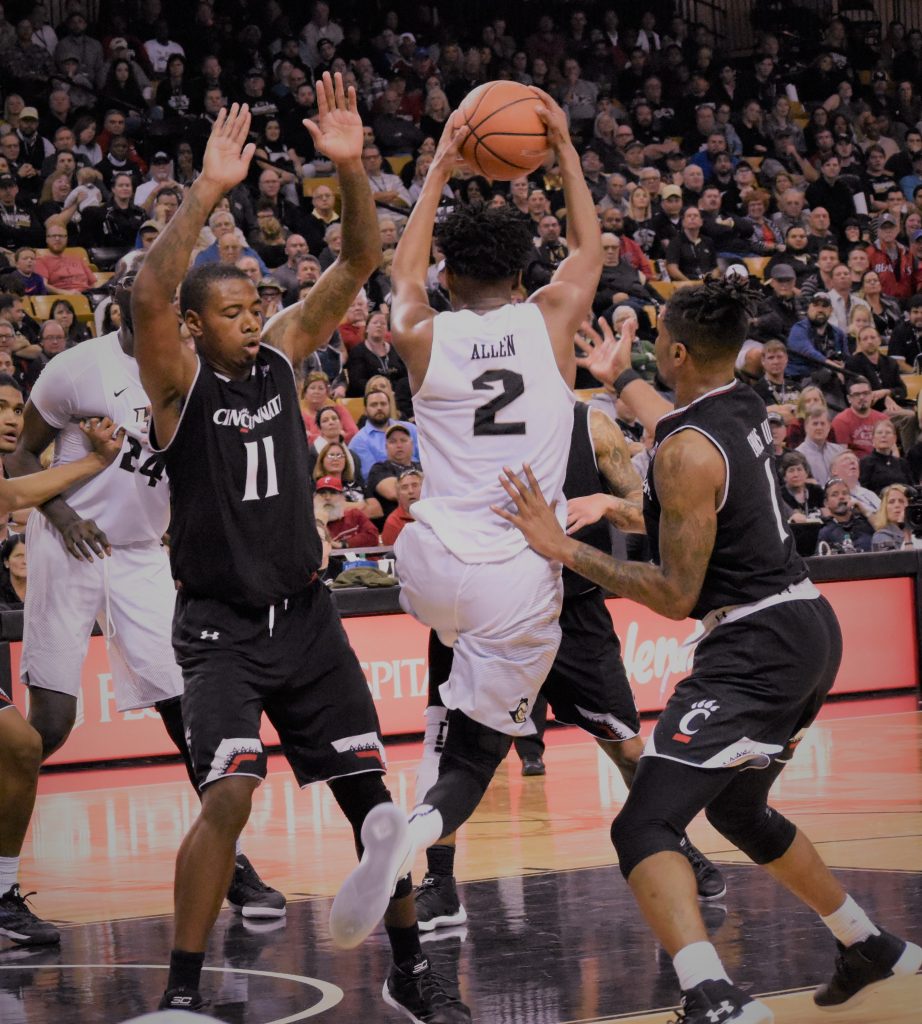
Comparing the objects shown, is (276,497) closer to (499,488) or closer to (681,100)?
(499,488)

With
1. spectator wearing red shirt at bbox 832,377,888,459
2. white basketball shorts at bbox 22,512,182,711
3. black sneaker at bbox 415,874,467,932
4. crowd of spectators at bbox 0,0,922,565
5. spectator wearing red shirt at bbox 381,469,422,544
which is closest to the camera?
black sneaker at bbox 415,874,467,932

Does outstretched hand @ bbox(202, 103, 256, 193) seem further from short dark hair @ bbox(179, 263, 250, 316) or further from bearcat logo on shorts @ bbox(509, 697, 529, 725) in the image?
bearcat logo on shorts @ bbox(509, 697, 529, 725)

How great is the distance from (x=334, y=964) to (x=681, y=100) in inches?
717

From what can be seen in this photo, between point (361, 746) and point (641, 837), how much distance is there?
2.97ft

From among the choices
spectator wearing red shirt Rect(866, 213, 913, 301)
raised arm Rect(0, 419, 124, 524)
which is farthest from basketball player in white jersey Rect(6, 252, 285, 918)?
spectator wearing red shirt Rect(866, 213, 913, 301)

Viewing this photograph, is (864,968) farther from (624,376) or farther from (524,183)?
(524,183)

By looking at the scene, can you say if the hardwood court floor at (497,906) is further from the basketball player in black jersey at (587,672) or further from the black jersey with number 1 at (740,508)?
the black jersey with number 1 at (740,508)

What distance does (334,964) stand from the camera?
520cm

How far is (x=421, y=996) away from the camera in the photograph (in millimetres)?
4516

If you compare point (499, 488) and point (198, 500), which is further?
point (499, 488)

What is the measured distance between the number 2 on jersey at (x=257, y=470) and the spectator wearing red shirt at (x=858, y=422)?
11.7 meters

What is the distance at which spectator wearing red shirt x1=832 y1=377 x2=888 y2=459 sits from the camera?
614 inches

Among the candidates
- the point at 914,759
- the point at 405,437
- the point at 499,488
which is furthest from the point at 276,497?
the point at 405,437

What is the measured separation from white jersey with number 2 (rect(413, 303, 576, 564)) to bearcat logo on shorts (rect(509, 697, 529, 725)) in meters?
0.47
